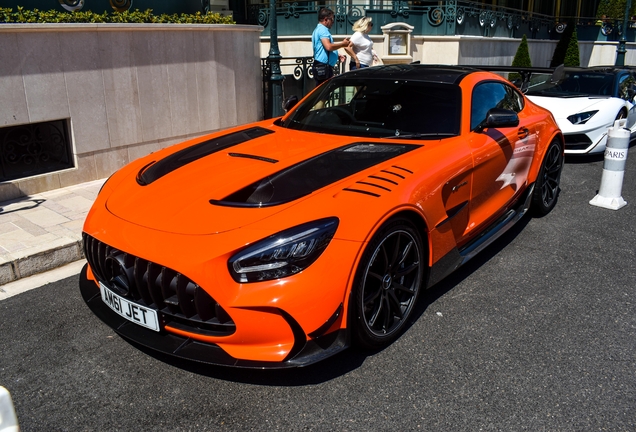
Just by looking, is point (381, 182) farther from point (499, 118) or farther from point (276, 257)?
point (499, 118)

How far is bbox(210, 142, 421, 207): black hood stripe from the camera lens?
10.4 ft

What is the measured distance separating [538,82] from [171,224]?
838 centimetres

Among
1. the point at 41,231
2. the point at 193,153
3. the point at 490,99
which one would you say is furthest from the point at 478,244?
the point at 41,231

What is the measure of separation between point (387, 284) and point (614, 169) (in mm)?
3948

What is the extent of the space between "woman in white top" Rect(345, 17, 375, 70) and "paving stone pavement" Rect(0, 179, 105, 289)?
505 cm

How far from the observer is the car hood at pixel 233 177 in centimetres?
307

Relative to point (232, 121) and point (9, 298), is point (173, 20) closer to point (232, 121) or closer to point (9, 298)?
point (232, 121)

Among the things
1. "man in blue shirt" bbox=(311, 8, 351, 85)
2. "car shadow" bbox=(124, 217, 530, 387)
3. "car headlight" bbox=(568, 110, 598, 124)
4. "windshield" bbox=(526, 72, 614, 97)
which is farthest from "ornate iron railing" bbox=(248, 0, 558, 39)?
"car shadow" bbox=(124, 217, 530, 387)

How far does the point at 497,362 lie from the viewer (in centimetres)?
324

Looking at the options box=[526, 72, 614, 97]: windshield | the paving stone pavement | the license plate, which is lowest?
the paving stone pavement

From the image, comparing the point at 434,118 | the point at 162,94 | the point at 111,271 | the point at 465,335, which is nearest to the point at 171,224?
the point at 111,271

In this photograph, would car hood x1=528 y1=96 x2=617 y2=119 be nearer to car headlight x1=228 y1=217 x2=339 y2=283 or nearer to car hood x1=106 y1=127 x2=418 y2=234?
car hood x1=106 y1=127 x2=418 y2=234

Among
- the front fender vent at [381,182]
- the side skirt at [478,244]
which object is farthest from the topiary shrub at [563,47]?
the front fender vent at [381,182]

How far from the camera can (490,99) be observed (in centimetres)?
476
